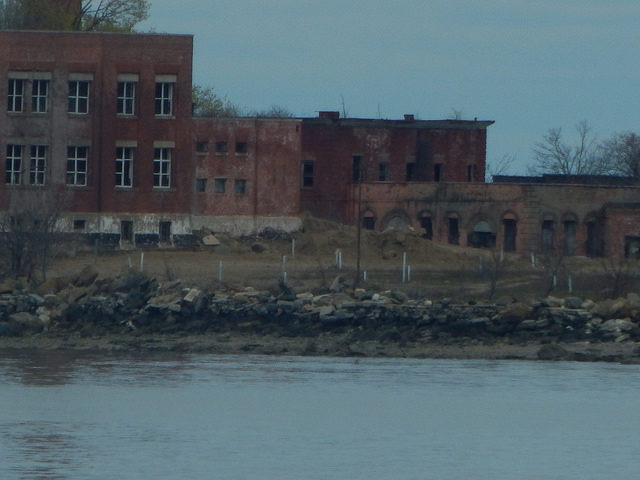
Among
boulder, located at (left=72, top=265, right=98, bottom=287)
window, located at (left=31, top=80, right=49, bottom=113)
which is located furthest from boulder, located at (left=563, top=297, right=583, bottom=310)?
window, located at (left=31, top=80, right=49, bottom=113)

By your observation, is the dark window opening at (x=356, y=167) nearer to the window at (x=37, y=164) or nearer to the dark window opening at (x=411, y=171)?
the dark window opening at (x=411, y=171)

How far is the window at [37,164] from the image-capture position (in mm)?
62406

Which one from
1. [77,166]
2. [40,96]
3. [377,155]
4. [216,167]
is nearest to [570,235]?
[377,155]

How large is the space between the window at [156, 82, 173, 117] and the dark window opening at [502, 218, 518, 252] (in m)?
18.7

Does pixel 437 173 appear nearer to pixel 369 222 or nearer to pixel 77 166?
pixel 369 222

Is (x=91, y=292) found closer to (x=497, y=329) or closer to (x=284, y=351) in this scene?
(x=284, y=351)

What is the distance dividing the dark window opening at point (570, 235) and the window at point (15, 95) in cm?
2714

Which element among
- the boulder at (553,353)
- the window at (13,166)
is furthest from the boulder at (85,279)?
the window at (13,166)

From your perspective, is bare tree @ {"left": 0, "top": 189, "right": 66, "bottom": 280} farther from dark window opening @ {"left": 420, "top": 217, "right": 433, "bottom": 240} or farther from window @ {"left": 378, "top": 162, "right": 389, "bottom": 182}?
window @ {"left": 378, "top": 162, "right": 389, "bottom": 182}

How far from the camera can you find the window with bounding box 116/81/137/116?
62625mm

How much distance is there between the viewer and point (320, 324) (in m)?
41.1

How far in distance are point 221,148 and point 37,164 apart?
889 centimetres

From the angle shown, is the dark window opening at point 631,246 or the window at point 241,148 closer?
the window at point 241,148

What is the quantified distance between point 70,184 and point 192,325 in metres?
22.3
